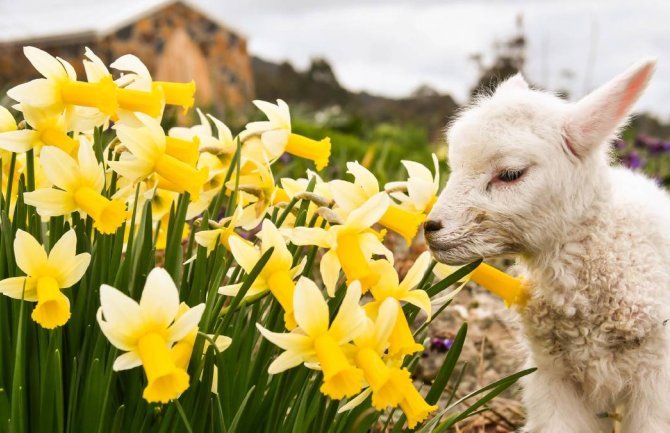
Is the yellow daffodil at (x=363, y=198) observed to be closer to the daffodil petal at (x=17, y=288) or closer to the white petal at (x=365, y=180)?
the white petal at (x=365, y=180)

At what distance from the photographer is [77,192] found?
1659mm

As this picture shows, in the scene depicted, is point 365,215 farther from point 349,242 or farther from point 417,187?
point 417,187

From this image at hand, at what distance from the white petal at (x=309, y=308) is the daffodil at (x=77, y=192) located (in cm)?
48

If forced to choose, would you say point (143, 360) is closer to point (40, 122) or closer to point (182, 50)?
point (40, 122)

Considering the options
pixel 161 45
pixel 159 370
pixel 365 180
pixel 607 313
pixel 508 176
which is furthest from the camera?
pixel 161 45

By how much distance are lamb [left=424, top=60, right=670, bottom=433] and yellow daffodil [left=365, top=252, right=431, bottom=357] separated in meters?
0.31

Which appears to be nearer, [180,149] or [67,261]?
[67,261]

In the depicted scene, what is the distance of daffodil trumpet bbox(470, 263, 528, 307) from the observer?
6.77 feet

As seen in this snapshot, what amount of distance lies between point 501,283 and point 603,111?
56 centimetres

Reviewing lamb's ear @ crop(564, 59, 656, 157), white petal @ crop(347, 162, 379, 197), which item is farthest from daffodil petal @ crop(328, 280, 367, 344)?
lamb's ear @ crop(564, 59, 656, 157)

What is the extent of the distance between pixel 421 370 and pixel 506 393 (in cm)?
42

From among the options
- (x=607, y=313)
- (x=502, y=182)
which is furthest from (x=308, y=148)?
(x=607, y=313)

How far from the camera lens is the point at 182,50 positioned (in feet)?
47.0

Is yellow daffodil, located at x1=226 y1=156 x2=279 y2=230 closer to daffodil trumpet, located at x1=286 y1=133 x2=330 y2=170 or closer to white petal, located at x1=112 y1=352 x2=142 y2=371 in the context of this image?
daffodil trumpet, located at x1=286 y1=133 x2=330 y2=170
